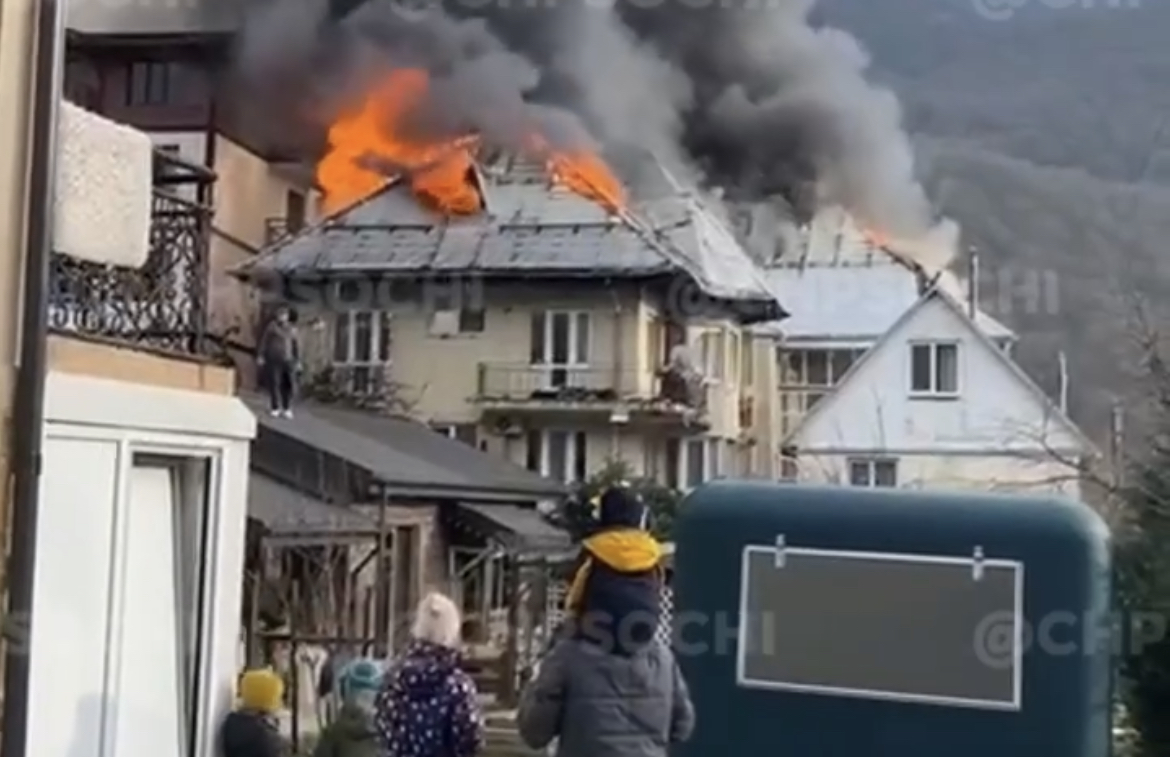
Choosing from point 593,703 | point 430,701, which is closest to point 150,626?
point 430,701

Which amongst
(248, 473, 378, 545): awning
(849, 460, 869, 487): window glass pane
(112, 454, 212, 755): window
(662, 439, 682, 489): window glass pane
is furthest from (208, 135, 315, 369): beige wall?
(112, 454, 212, 755): window

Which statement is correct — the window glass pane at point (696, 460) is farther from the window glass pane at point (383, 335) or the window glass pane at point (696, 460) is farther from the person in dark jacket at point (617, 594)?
the person in dark jacket at point (617, 594)

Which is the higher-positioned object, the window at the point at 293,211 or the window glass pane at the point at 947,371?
the window at the point at 293,211

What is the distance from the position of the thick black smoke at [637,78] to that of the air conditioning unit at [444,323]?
4.62 feet

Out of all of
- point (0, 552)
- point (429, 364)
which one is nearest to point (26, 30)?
point (0, 552)

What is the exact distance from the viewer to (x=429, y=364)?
10.7 m

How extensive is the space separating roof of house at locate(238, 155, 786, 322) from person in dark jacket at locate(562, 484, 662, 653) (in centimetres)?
709

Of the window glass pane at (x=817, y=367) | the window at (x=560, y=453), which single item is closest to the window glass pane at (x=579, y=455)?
the window at (x=560, y=453)

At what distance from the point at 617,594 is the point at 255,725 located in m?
1.63

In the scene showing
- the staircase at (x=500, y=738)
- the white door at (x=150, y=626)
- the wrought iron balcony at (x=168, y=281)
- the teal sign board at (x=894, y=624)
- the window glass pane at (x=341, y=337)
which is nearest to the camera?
the white door at (x=150, y=626)

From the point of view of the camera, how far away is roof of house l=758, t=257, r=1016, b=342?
34.3 ft

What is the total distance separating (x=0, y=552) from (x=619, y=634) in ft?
4.98

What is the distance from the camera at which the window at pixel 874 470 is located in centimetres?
1004

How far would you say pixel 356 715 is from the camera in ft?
21.0
